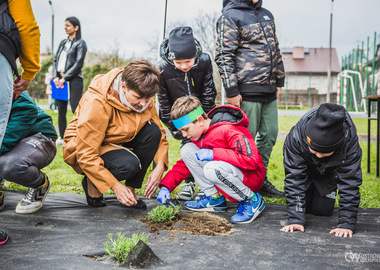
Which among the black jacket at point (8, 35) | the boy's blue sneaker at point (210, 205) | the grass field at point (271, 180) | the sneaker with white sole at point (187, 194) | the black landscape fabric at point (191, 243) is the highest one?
the black jacket at point (8, 35)

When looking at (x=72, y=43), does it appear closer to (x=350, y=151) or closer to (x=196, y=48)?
(x=196, y=48)

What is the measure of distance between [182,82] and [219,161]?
108 centimetres

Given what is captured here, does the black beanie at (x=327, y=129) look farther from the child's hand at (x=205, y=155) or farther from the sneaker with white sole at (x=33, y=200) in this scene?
the sneaker with white sole at (x=33, y=200)

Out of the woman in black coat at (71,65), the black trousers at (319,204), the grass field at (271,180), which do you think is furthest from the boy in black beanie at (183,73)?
the woman in black coat at (71,65)

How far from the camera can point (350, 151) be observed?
2594 millimetres

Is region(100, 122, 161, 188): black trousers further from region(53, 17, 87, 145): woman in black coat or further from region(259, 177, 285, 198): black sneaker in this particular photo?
region(53, 17, 87, 145): woman in black coat

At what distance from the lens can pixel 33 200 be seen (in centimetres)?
309

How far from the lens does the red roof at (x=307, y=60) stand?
3938 cm

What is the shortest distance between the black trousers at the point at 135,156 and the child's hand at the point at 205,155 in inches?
18.0

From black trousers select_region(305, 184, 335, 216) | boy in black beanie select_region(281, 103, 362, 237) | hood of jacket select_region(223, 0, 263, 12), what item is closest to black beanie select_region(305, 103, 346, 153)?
boy in black beanie select_region(281, 103, 362, 237)

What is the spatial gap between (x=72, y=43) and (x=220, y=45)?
11.0 feet

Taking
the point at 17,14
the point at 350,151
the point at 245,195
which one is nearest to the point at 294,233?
the point at 245,195

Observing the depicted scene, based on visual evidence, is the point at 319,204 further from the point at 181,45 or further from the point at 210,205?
the point at 181,45

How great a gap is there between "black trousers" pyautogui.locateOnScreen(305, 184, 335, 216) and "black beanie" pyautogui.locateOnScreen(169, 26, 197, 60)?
1599 mm
